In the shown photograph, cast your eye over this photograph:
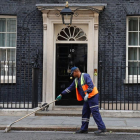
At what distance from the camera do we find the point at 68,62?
42.5 ft

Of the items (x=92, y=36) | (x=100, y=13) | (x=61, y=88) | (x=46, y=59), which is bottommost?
(x=61, y=88)

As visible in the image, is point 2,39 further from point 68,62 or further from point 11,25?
point 68,62

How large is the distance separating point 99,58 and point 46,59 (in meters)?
1.83

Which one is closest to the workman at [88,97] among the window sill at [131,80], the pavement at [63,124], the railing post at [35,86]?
the pavement at [63,124]

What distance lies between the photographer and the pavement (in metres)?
9.61

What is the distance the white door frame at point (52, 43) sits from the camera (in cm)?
1267

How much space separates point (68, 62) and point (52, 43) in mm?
870

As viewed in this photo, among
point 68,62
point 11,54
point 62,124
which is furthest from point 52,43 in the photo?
point 62,124

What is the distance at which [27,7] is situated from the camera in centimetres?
1302

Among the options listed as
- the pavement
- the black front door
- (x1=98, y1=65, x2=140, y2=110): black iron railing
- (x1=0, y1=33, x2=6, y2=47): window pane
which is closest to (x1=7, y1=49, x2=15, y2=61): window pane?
(x1=0, y1=33, x2=6, y2=47): window pane

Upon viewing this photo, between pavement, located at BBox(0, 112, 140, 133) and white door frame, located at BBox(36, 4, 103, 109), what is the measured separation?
1504 mm

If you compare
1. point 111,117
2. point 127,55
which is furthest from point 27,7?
point 111,117

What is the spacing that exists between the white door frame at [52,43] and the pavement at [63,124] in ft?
4.93

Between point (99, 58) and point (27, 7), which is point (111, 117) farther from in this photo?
point (27, 7)
